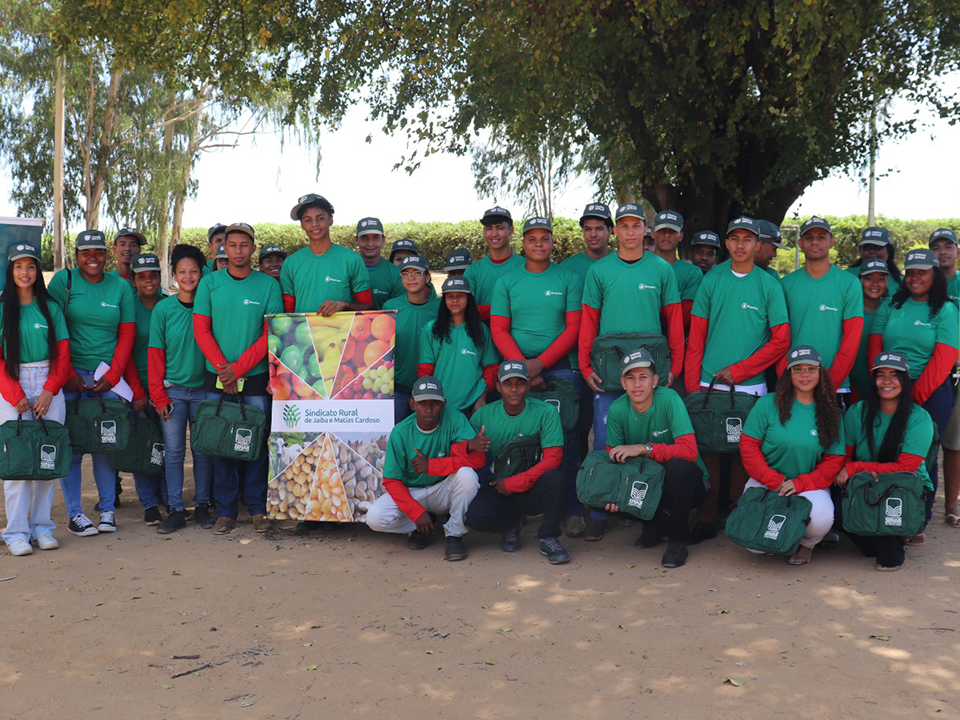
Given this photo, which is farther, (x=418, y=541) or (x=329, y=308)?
(x=329, y=308)

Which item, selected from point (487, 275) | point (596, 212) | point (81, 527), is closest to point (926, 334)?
point (596, 212)

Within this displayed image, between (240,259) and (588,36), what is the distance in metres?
4.40

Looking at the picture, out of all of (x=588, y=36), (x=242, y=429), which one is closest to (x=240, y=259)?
(x=242, y=429)

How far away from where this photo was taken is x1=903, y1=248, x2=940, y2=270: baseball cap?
685 cm

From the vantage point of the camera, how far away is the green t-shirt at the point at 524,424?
6.81 m

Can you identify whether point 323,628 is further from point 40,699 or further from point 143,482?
point 143,482

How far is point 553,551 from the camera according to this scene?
21.7ft

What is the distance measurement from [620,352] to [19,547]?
14.8ft

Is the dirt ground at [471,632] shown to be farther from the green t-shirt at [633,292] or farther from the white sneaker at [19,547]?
the green t-shirt at [633,292]

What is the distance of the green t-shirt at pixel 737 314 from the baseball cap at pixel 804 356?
0.45m

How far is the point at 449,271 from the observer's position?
780cm

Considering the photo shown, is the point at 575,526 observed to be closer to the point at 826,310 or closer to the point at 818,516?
the point at 818,516

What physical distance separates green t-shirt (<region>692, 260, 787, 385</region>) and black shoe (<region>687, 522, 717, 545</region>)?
106 cm

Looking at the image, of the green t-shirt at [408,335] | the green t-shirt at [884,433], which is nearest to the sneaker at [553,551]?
the green t-shirt at [408,335]
